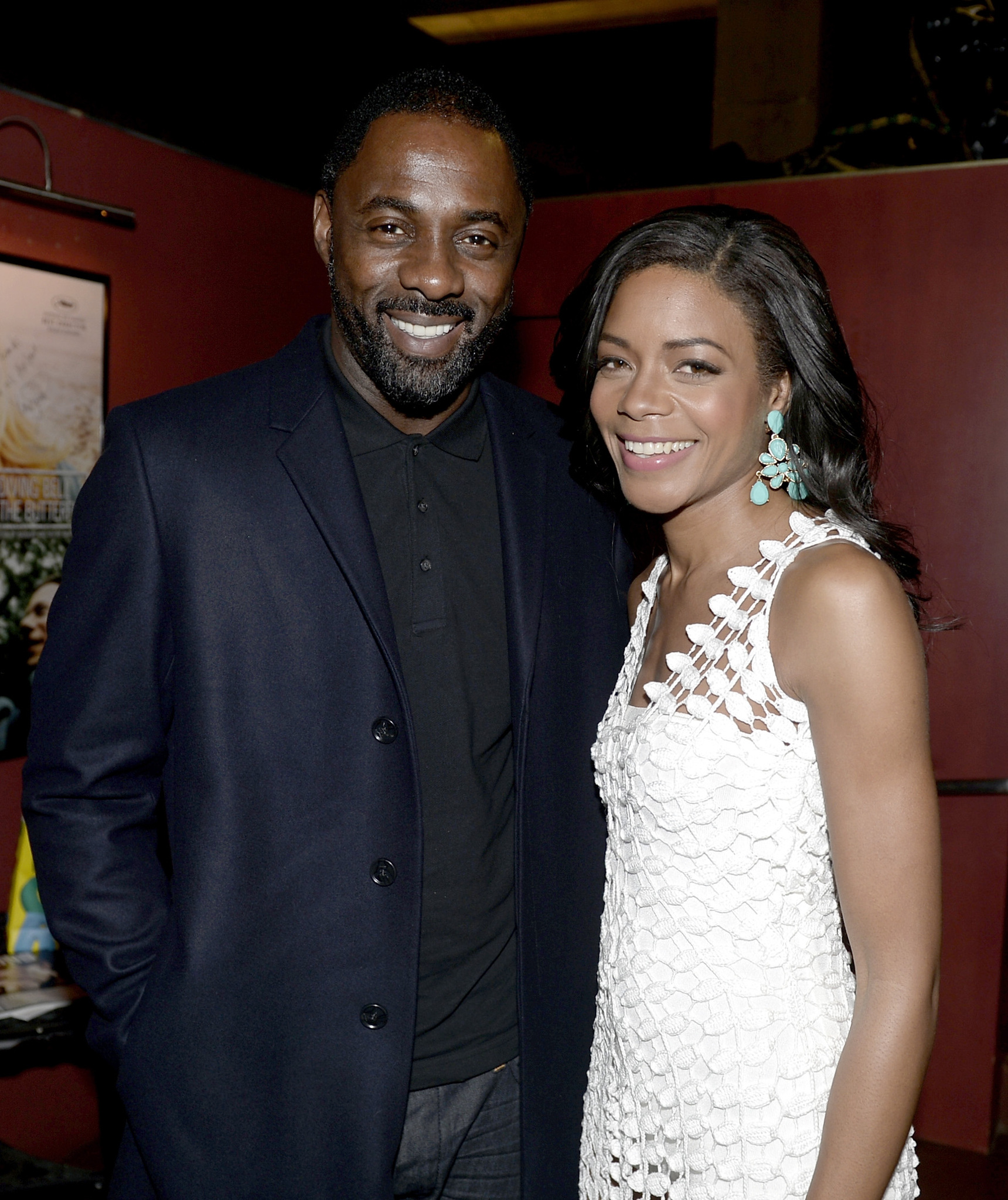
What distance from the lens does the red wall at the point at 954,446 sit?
3.32m

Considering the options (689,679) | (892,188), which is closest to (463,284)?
(689,679)

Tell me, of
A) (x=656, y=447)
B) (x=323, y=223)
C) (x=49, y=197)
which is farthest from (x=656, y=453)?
(x=49, y=197)

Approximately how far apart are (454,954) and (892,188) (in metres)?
2.72

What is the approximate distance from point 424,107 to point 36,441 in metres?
1.77

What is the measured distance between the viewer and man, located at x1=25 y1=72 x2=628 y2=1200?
1.55m

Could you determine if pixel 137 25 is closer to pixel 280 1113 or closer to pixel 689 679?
pixel 689 679

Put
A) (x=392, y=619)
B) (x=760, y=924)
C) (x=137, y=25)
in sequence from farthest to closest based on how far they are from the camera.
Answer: (x=137, y=25)
(x=392, y=619)
(x=760, y=924)

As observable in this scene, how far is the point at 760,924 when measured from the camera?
152 cm

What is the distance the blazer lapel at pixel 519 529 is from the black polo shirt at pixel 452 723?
0.14 ft

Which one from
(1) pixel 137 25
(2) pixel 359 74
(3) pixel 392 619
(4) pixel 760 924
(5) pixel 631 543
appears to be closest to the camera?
(4) pixel 760 924

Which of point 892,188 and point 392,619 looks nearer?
point 392,619

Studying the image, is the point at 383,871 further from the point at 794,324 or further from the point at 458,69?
the point at 458,69

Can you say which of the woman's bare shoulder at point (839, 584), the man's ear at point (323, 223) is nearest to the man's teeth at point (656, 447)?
the woman's bare shoulder at point (839, 584)

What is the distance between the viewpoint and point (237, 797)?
1543mm
